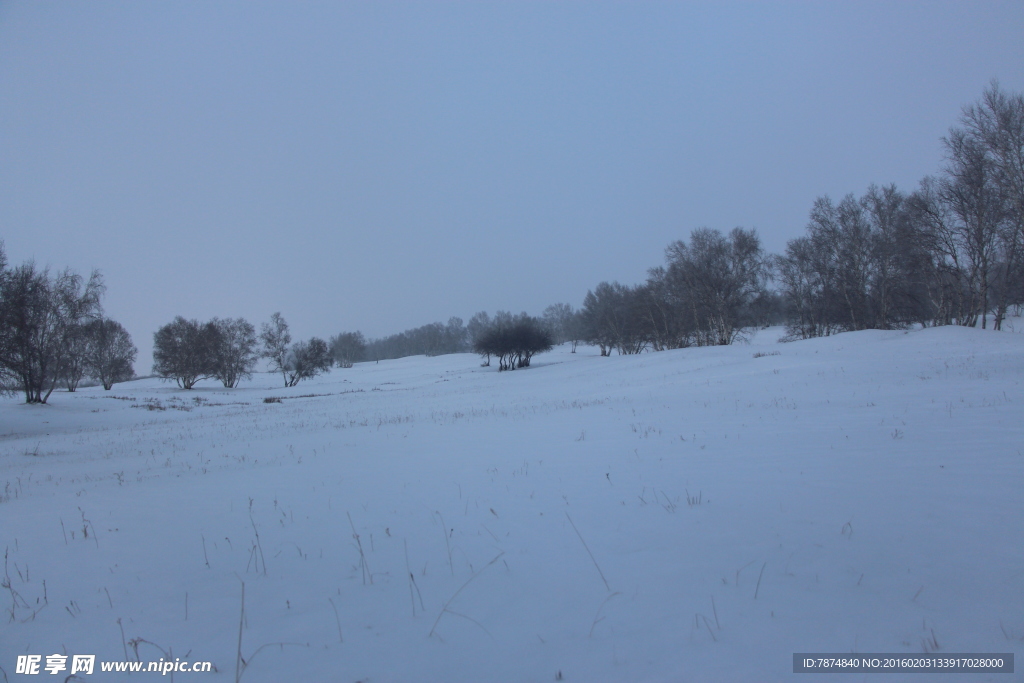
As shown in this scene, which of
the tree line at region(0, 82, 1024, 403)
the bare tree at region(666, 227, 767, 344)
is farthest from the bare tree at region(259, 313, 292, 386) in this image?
the bare tree at region(666, 227, 767, 344)

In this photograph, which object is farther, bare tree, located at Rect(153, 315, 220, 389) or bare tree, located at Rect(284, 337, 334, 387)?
bare tree, located at Rect(284, 337, 334, 387)

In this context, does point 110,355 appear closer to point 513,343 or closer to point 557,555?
point 513,343

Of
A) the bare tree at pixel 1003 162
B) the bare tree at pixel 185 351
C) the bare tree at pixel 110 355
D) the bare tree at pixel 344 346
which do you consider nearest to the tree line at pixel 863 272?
the bare tree at pixel 1003 162

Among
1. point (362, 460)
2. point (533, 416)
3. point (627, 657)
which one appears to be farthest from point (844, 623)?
point (533, 416)

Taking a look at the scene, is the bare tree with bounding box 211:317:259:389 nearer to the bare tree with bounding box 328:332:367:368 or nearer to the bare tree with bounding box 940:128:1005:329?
the bare tree with bounding box 328:332:367:368

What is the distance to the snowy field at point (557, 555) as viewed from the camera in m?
3.08

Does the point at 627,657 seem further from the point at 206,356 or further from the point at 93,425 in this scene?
the point at 206,356

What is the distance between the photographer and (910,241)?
29.0 meters

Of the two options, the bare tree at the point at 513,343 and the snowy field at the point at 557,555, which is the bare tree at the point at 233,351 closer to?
the bare tree at the point at 513,343

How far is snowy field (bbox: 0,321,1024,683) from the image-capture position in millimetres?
3084

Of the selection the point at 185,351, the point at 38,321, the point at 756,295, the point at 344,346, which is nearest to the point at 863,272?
the point at 756,295

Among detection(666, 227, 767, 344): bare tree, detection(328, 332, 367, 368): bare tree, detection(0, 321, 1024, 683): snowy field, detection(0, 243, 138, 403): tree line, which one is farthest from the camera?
detection(328, 332, 367, 368): bare tree

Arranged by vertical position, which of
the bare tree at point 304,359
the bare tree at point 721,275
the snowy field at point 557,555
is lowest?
the snowy field at point 557,555

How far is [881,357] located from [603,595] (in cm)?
2298
